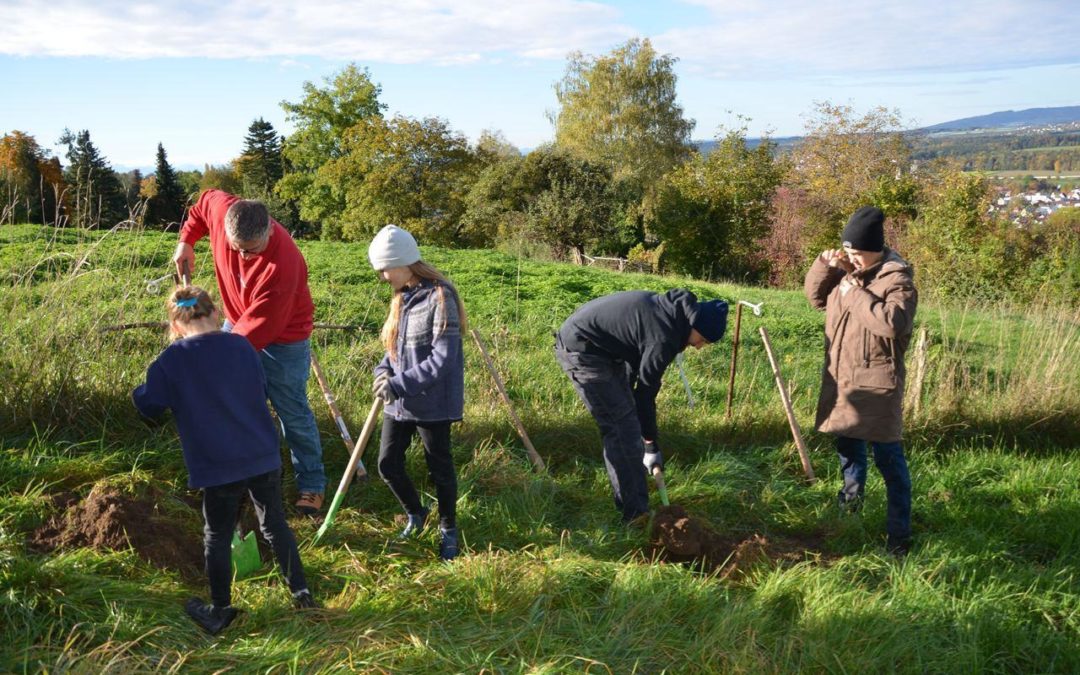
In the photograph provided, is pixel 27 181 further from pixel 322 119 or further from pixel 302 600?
pixel 322 119

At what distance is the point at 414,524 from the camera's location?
374 centimetres

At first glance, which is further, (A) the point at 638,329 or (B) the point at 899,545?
(B) the point at 899,545

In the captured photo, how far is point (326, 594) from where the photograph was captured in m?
3.24

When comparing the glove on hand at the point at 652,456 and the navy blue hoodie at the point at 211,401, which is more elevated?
the navy blue hoodie at the point at 211,401

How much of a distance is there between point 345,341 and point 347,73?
3871cm

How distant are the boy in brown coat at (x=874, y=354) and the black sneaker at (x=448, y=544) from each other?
2.01 metres

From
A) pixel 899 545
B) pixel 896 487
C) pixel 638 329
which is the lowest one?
pixel 899 545

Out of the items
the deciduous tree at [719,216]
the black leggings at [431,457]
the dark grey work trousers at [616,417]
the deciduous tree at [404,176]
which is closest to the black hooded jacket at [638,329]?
the dark grey work trousers at [616,417]

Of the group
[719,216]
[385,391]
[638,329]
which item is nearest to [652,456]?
[638,329]

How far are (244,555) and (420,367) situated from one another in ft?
3.60

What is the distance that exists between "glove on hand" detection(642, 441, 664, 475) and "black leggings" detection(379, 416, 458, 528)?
127 cm

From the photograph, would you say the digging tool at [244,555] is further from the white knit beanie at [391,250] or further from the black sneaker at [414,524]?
the white knit beanie at [391,250]

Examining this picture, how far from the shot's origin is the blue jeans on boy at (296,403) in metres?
3.79

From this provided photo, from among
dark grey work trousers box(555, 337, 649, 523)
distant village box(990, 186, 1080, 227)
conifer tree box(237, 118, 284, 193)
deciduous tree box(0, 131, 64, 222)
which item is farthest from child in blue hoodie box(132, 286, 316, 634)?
conifer tree box(237, 118, 284, 193)
